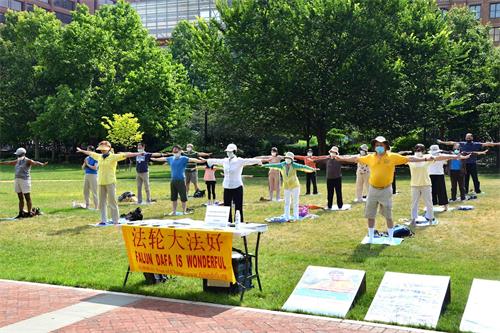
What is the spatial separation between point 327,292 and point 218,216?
1948 millimetres

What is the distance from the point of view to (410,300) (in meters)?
7.13

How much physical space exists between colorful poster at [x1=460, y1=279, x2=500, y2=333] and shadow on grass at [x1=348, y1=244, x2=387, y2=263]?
2.79 meters

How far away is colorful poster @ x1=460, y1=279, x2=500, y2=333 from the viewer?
6.47m

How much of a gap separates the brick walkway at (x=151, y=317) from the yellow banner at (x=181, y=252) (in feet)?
1.57

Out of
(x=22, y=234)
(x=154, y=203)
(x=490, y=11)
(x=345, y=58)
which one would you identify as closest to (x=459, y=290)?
(x=22, y=234)

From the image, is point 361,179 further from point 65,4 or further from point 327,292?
point 65,4

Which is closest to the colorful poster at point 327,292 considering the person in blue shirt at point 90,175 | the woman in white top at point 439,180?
the woman in white top at point 439,180

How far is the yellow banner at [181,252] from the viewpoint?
785cm

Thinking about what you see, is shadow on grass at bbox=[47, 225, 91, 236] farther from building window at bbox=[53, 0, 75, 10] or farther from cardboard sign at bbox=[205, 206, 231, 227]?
building window at bbox=[53, 0, 75, 10]

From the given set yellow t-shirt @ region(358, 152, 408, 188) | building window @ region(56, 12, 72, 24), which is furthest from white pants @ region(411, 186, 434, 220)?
building window @ region(56, 12, 72, 24)

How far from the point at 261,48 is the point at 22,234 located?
24971 mm

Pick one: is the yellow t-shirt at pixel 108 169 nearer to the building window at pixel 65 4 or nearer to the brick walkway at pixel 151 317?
the brick walkway at pixel 151 317

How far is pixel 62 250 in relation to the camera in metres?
11.5

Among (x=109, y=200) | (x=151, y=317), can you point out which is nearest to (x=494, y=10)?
(x=109, y=200)
